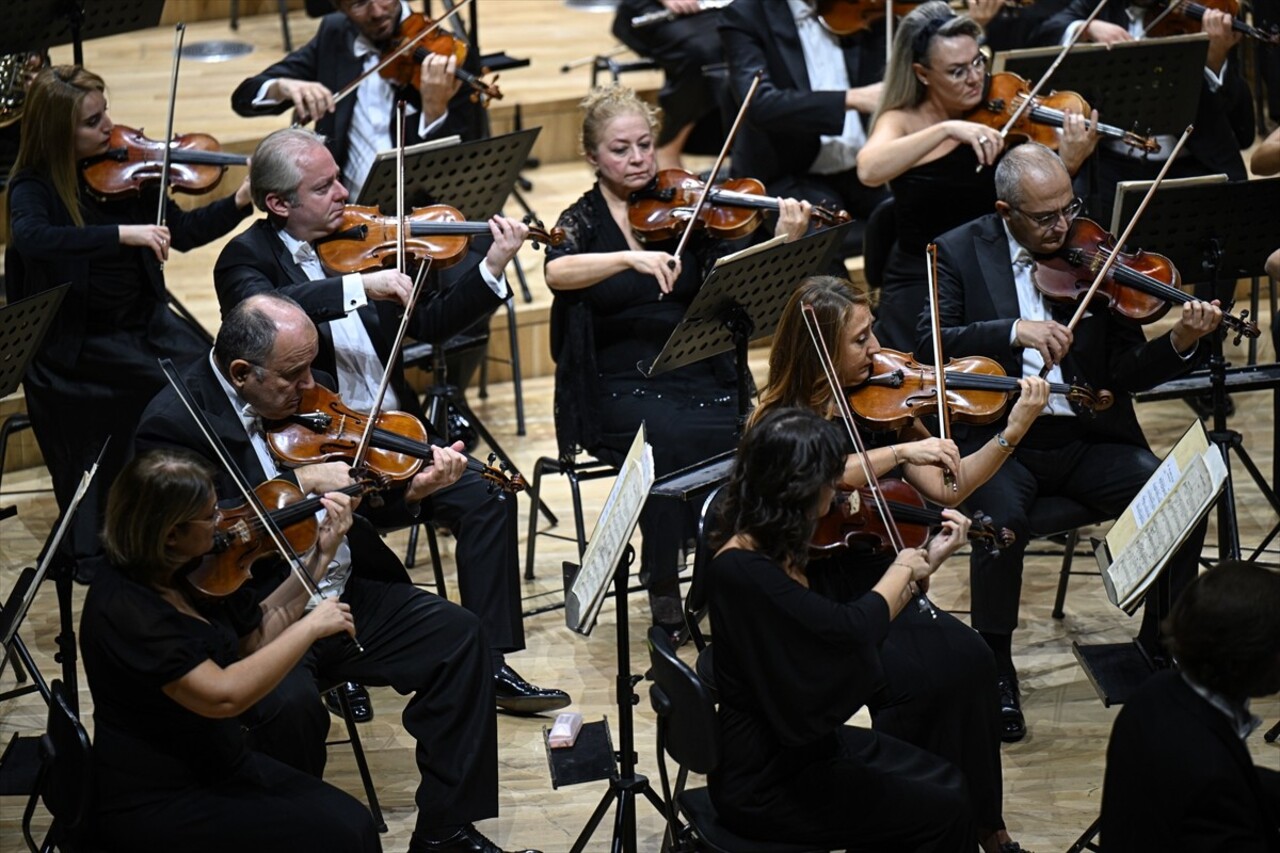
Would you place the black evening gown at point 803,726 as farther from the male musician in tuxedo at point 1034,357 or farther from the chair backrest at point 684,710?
the male musician in tuxedo at point 1034,357

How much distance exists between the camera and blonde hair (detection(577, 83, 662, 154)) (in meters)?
4.39

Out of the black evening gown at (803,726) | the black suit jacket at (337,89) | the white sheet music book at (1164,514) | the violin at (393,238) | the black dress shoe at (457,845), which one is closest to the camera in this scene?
the black evening gown at (803,726)

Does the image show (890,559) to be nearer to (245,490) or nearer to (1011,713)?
(1011,713)

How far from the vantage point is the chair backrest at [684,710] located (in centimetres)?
285

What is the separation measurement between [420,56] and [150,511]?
2.53m

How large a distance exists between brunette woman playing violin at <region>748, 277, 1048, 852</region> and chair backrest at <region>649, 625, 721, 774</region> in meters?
0.49

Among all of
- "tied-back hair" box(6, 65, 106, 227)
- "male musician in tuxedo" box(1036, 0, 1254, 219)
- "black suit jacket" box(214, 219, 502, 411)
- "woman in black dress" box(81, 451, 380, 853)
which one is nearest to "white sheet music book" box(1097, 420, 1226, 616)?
"woman in black dress" box(81, 451, 380, 853)

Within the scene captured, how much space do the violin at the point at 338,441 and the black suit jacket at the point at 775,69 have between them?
6.89 ft

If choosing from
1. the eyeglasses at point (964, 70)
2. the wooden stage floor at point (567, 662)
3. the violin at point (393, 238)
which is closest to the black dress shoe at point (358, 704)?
the wooden stage floor at point (567, 662)

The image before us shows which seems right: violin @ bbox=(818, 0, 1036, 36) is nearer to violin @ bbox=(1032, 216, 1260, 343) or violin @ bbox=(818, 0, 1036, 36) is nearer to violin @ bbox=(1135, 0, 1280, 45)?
violin @ bbox=(1135, 0, 1280, 45)

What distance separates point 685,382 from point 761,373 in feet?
4.75

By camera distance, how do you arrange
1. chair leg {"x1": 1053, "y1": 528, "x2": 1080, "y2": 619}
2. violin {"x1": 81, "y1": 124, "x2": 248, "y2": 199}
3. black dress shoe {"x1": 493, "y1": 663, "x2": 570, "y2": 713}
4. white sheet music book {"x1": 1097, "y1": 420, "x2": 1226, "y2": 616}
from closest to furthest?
1. white sheet music book {"x1": 1097, "y1": 420, "x2": 1226, "y2": 616}
2. black dress shoe {"x1": 493, "y1": 663, "x2": 570, "y2": 713}
3. chair leg {"x1": 1053, "y1": 528, "x2": 1080, "y2": 619}
4. violin {"x1": 81, "y1": 124, "x2": 248, "y2": 199}

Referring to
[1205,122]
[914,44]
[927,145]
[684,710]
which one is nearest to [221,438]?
[684,710]

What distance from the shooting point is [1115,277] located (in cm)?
397
